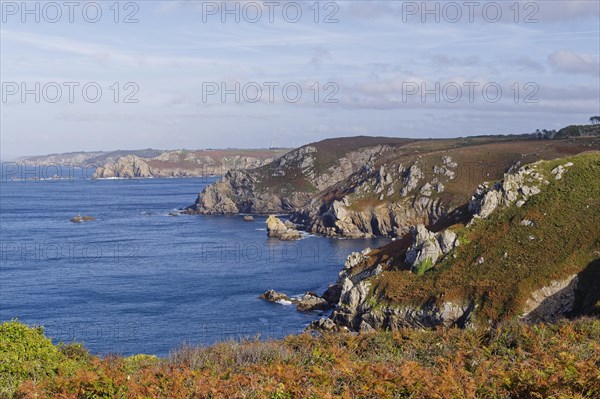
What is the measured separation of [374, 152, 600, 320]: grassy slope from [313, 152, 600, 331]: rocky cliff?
9 centimetres

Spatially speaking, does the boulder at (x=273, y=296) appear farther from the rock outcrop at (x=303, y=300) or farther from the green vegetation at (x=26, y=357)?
the green vegetation at (x=26, y=357)

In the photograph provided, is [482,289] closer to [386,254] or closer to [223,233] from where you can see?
[386,254]

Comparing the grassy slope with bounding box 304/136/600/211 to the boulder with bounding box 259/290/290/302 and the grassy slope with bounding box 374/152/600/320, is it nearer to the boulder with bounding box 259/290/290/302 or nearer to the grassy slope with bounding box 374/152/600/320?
the boulder with bounding box 259/290/290/302

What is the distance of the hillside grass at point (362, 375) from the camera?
15.2m

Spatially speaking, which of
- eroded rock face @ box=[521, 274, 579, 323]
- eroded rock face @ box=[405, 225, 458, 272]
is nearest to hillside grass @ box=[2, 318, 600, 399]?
eroded rock face @ box=[521, 274, 579, 323]

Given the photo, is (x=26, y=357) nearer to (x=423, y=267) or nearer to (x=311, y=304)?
(x=423, y=267)

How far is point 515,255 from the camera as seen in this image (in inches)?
2464

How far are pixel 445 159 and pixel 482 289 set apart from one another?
10527 cm

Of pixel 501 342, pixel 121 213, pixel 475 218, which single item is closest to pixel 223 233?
pixel 121 213

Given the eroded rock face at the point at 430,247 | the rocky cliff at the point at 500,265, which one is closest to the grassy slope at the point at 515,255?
the rocky cliff at the point at 500,265

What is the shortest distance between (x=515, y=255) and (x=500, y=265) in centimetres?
216

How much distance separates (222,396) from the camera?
15.2 meters

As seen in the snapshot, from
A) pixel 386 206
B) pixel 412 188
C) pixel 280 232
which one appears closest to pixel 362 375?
pixel 280 232

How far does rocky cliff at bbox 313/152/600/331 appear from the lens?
5693 centimetres
